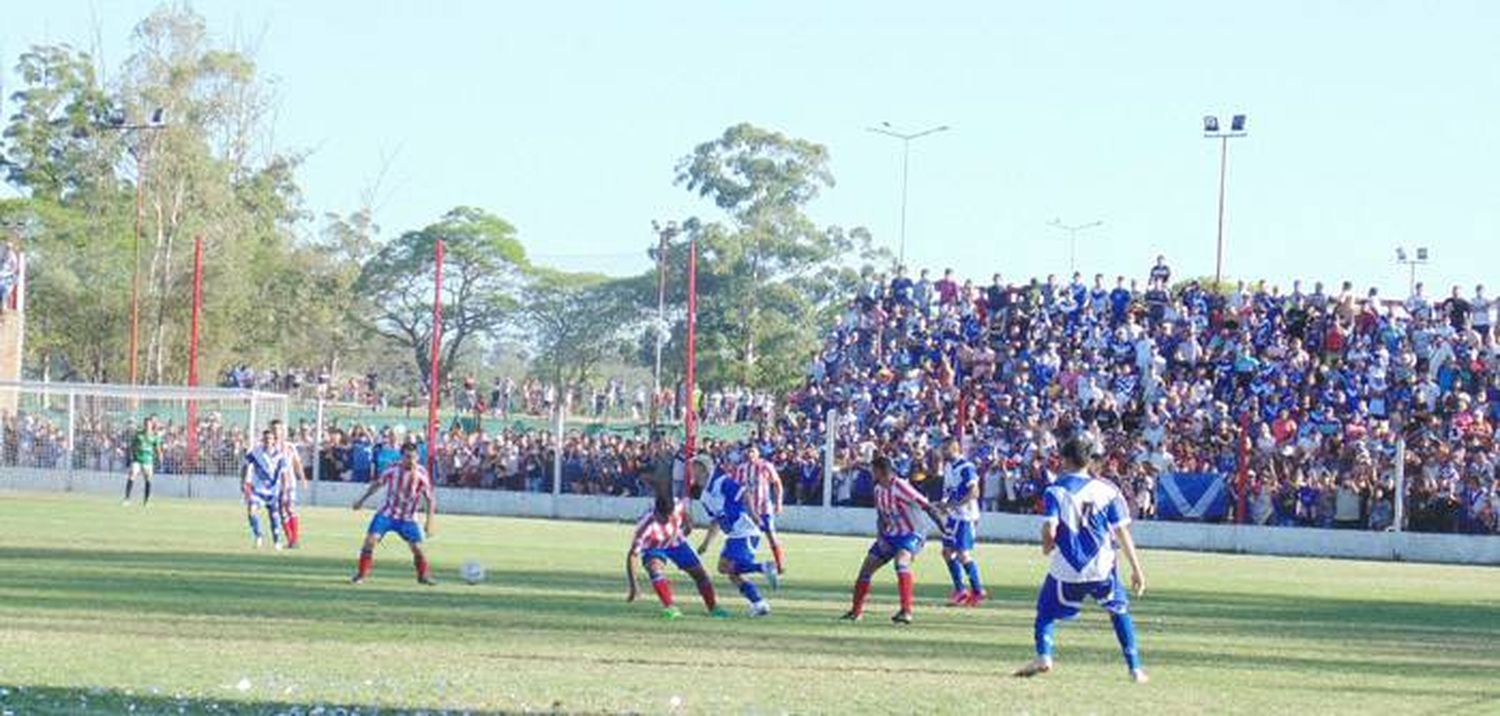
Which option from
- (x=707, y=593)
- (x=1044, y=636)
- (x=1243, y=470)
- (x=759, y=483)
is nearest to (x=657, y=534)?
(x=707, y=593)

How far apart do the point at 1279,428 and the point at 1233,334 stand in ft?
10.5

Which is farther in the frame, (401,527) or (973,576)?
(973,576)

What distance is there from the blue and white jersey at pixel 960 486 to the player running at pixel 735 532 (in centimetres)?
239

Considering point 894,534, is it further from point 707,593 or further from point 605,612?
point 605,612

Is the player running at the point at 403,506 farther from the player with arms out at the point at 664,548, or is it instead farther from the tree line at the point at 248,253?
the tree line at the point at 248,253

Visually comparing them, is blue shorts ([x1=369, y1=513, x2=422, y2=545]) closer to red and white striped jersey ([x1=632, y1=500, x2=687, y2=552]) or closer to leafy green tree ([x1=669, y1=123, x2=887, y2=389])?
red and white striped jersey ([x1=632, y1=500, x2=687, y2=552])

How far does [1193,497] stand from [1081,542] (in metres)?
32.3

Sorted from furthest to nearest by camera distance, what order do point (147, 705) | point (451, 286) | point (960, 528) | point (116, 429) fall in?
point (451, 286), point (116, 429), point (960, 528), point (147, 705)

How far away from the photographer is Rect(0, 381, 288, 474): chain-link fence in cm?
5888

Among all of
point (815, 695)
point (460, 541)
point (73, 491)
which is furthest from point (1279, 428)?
point (815, 695)

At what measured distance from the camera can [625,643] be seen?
2064cm

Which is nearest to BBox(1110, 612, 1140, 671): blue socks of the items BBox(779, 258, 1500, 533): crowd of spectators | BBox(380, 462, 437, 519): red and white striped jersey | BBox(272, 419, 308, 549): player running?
BBox(380, 462, 437, 519): red and white striped jersey

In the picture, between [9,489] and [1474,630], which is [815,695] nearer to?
[1474,630]

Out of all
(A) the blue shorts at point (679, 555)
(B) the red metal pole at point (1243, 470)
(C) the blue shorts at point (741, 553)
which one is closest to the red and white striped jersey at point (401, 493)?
(C) the blue shorts at point (741, 553)
